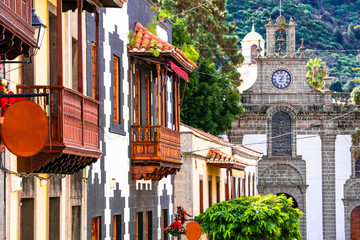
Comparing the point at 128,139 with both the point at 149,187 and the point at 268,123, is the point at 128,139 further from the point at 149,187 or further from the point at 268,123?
the point at 268,123

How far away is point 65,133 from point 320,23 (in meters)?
134

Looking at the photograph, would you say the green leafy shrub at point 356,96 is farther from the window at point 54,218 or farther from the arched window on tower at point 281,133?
the window at point 54,218

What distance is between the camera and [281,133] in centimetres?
6278

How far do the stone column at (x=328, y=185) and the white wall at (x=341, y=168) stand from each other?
1.01 ft

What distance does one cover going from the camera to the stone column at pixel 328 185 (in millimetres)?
61406

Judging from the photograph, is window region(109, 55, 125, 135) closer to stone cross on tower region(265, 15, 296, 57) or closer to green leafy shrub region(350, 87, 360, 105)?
stone cross on tower region(265, 15, 296, 57)

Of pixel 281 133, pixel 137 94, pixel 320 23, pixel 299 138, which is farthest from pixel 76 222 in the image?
pixel 320 23

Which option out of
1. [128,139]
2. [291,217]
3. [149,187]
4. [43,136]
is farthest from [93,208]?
[291,217]

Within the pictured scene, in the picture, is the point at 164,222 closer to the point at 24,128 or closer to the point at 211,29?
the point at 24,128

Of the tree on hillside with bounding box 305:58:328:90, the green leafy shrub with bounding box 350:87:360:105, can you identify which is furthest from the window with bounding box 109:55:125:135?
the tree on hillside with bounding box 305:58:328:90

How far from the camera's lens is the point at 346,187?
62.3m

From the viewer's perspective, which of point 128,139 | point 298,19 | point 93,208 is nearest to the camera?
point 93,208

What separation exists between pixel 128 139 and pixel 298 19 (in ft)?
400

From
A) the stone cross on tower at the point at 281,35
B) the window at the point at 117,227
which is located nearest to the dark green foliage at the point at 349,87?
the stone cross on tower at the point at 281,35
